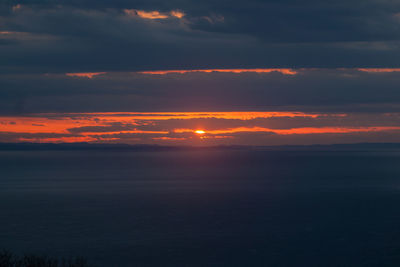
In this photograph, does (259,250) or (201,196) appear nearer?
(259,250)

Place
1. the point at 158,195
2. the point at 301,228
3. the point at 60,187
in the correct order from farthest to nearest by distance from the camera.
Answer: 1. the point at 60,187
2. the point at 158,195
3. the point at 301,228

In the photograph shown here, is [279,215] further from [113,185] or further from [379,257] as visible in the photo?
[113,185]

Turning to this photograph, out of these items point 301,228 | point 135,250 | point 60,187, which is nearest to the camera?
point 135,250

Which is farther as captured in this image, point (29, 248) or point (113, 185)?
point (113, 185)

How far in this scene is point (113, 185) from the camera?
134125 millimetres

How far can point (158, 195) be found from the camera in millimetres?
106562

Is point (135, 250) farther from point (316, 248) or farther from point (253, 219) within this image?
point (253, 219)

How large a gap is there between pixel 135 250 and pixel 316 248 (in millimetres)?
19832

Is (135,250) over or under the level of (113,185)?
under

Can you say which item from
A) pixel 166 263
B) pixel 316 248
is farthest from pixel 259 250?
pixel 166 263

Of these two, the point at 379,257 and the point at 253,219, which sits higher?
the point at 253,219

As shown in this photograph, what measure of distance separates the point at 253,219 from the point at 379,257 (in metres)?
25.4

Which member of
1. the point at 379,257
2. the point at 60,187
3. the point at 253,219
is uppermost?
the point at 60,187

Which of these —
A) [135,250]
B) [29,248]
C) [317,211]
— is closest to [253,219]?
[317,211]
